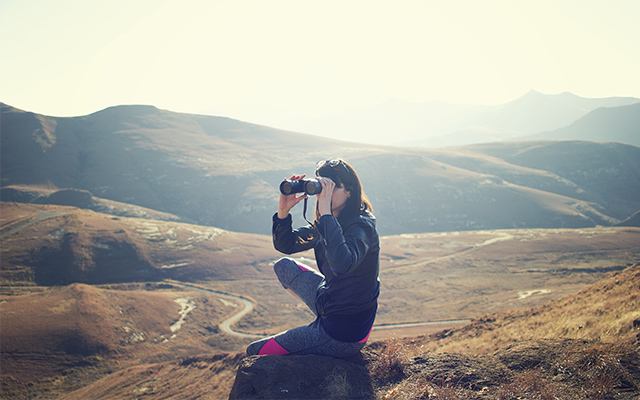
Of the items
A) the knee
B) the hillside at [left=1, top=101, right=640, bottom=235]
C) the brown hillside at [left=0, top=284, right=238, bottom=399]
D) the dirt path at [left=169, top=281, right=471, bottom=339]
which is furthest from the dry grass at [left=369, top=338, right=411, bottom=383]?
the hillside at [left=1, top=101, right=640, bottom=235]

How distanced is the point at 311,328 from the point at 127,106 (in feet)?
406

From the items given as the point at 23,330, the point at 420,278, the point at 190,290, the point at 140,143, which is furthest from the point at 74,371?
the point at 140,143

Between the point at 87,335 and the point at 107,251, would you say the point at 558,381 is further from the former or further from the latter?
the point at 107,251

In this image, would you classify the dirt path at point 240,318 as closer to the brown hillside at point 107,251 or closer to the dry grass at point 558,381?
the brown hillside at point 107,251

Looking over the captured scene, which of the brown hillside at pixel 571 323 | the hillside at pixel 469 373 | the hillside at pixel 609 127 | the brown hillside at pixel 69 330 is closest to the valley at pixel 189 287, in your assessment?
the brown hillside at pixel 69 330

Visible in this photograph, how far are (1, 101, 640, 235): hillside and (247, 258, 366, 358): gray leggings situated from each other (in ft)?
179

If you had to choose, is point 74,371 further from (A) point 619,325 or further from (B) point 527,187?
(B) point 527,187

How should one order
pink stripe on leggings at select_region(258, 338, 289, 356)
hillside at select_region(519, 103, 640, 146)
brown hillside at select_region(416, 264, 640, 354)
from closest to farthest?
pink stripe on leggings at select_region(258, 338, 289, 356) < brown hillside at select_region(416, 264, 640, 354) < hillside at select_region(519, 103, 640, 146)

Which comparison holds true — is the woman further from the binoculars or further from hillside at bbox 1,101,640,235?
hillside at bbox 1,101,640,235

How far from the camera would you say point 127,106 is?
106875mm

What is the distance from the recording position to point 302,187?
128 inches

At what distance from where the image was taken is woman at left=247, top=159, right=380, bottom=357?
2818 millimetres

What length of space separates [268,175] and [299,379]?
71953mm

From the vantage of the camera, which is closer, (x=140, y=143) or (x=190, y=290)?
(x=190, y=290)
